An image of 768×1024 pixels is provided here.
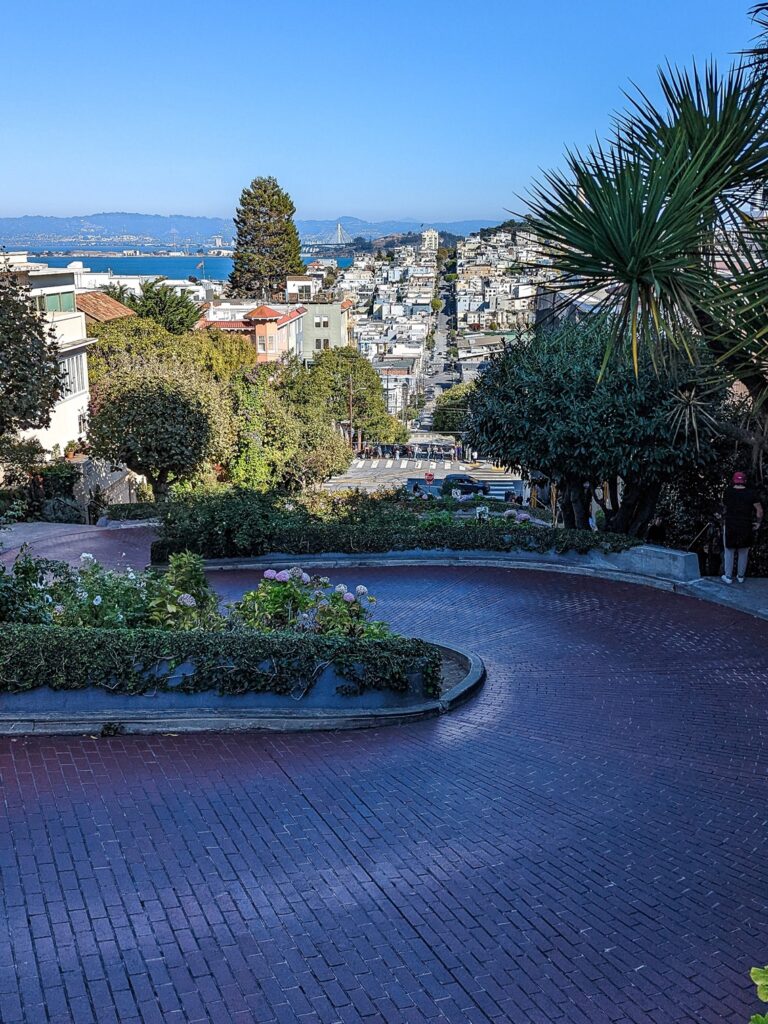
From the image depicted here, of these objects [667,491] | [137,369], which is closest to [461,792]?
[667,491]

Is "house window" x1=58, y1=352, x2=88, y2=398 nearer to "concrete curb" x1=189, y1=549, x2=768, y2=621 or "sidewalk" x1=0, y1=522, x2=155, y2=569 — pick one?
"sidewalk" x1=0, y1=522, x2=155, y2=569

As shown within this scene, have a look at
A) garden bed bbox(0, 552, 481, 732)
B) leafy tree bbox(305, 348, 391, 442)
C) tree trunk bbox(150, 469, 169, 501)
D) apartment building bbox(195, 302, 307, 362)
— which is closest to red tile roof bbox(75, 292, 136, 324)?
apartment building bbox(195, 302, 307, 362)

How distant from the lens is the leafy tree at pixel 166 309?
2346 inches

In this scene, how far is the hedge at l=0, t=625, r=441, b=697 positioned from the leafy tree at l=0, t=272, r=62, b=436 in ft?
18.8

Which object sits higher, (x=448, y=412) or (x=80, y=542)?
(x=448, y=412)

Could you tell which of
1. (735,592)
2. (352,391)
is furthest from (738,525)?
(352,391)

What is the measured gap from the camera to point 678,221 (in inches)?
337

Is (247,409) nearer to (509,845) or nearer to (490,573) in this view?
(490,573)

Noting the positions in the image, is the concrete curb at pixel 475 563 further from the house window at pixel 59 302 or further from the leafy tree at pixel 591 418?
the house window at pixel 59 302

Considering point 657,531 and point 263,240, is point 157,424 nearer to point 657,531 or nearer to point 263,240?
point 657,531

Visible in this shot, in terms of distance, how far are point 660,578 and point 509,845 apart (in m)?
8.81

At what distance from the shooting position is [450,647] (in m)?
11.6

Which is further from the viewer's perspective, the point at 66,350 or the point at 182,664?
the point at 66,350

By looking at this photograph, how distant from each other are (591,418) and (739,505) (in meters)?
2.72
